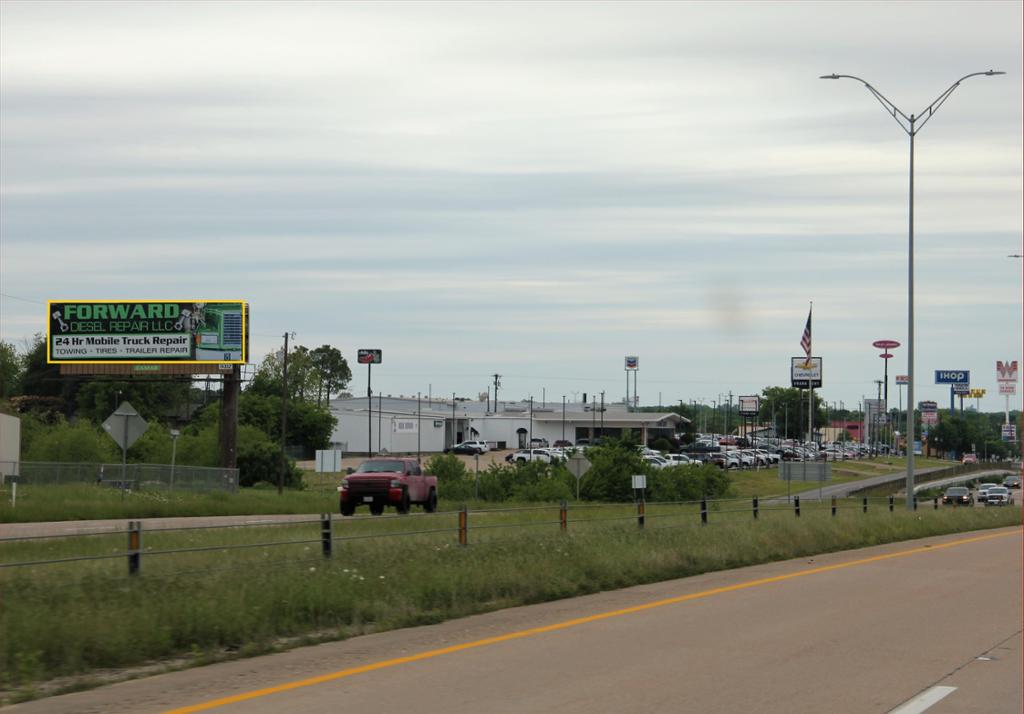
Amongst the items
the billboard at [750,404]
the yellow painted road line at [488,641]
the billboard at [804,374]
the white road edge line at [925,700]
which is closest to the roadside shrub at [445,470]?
the billboard at [804,374]

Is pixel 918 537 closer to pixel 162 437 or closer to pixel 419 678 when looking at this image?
pixel 419 678

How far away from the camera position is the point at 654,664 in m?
12.2

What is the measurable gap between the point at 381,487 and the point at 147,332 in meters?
30.7

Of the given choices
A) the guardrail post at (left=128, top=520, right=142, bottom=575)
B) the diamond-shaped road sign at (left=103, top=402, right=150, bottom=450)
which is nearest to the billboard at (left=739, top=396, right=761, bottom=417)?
the diamond-shaped road sign at (left=103, top=402, right=150, bottom=450)

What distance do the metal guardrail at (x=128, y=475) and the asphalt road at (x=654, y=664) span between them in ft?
115

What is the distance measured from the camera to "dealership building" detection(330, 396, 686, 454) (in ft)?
474

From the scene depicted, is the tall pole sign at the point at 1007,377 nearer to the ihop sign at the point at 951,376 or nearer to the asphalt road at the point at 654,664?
the ihop sign at the point at 951,376

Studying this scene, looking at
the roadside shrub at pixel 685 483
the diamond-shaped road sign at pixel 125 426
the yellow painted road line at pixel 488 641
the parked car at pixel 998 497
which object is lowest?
the parked car at pixel 998 497

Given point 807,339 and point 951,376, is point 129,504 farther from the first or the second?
point 951,376

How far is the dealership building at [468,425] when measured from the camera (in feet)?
474

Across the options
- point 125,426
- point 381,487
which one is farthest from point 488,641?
point 381,487

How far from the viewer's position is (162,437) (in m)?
82.9

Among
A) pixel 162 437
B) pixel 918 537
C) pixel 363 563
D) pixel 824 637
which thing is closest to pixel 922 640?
pixel 824 637

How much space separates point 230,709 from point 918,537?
3094 cm
